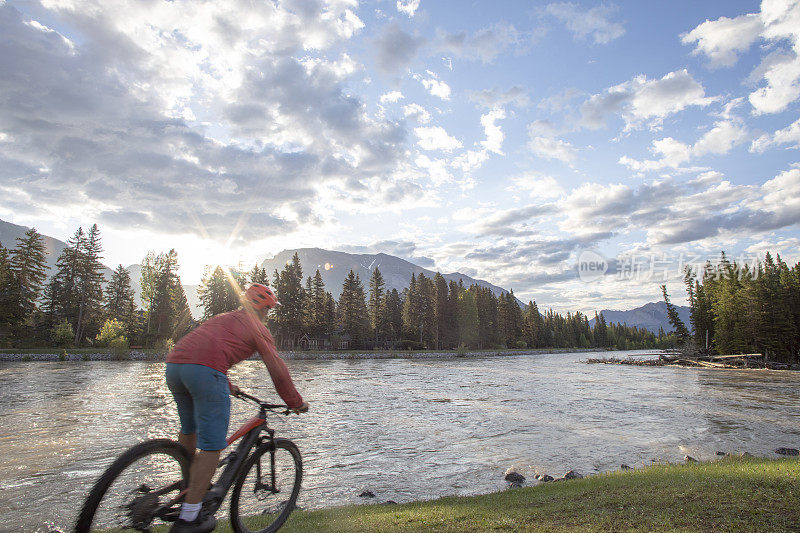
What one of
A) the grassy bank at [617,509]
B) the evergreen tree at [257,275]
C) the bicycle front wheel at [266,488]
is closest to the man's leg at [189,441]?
the bicycle front wheel at [266,488]

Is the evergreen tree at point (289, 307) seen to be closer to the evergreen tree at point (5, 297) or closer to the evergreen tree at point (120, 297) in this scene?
the evergreen tree at point (120, 297)

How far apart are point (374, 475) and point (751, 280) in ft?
248

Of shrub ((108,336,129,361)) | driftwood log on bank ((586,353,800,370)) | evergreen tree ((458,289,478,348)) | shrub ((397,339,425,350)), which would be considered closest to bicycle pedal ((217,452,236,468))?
shrub ((108,336,129,361))

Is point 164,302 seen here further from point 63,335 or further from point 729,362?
point 729,362

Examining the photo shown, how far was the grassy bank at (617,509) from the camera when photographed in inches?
200

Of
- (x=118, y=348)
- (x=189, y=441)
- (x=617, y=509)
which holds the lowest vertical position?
(x=617, y=509)

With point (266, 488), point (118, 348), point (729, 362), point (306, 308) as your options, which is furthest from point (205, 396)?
point (306, 308)

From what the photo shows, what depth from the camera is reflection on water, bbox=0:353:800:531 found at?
897 centimetres

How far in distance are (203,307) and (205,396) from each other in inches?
3576

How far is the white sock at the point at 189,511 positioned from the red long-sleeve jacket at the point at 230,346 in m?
1.35

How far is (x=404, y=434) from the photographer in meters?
14.4

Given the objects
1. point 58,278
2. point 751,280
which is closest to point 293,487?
point 751,280

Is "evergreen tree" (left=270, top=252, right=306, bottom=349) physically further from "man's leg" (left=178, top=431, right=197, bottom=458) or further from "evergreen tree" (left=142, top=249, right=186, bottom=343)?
"man's leg" (left=178, top=431, right=197, bottom=458)

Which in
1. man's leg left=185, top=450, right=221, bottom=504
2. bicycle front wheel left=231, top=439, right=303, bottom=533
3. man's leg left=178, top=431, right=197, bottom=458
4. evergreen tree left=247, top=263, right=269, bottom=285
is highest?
evergreen tree left=247, top=263, right=269, bottom=285
